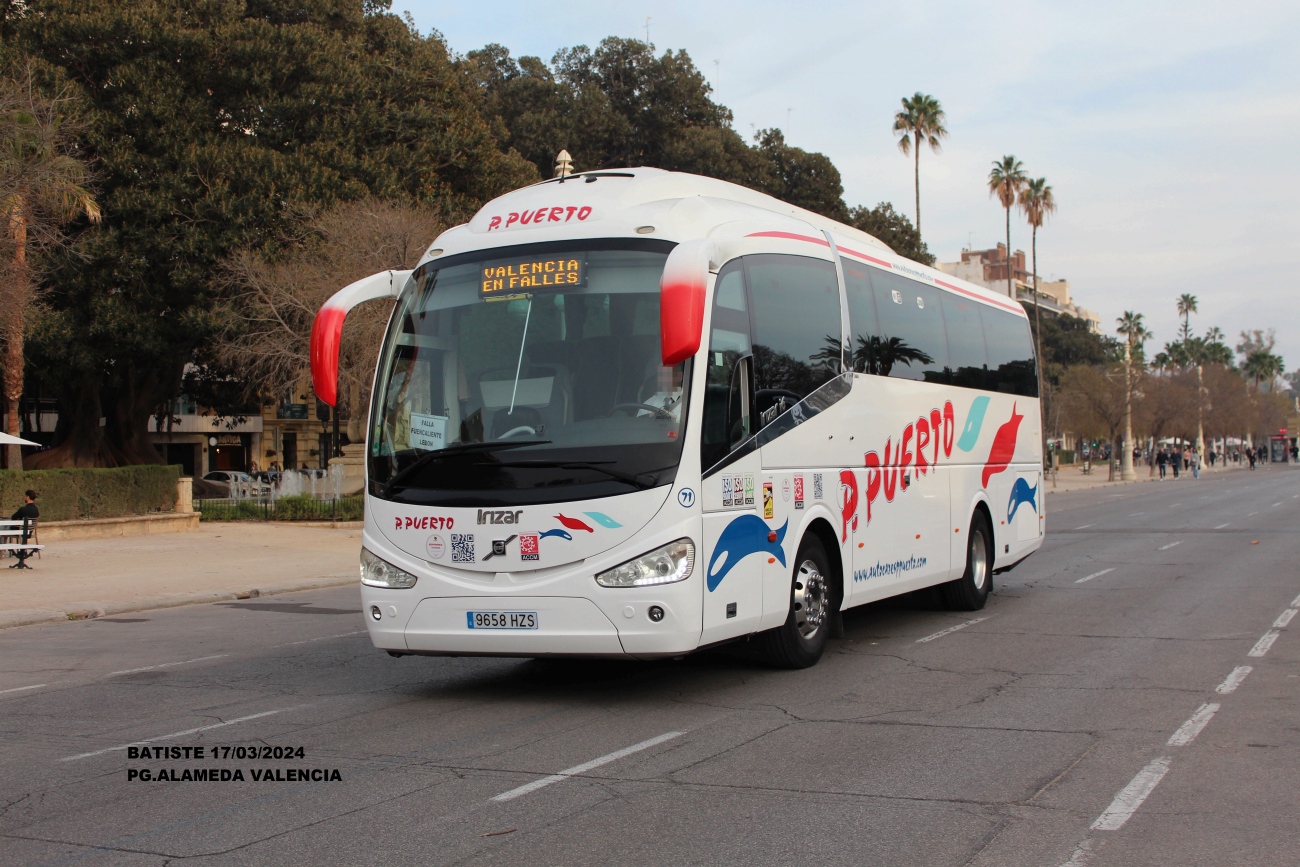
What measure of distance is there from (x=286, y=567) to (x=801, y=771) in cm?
1664

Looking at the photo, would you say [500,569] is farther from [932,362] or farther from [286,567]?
[286,567]

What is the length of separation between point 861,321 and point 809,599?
2.75 m

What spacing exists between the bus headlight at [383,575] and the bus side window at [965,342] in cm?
703

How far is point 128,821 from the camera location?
5.77 m

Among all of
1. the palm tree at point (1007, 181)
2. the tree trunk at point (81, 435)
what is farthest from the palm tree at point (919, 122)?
the tree trunk at point (81, 435)

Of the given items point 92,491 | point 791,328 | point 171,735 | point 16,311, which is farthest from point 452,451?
point 92,491

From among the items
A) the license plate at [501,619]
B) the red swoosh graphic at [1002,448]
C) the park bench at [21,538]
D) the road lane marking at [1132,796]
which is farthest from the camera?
the park bench at [21,538]

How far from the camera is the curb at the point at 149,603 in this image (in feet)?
48.7

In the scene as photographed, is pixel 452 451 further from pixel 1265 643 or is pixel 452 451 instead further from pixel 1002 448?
pixel 1002 448

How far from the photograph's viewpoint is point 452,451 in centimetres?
838

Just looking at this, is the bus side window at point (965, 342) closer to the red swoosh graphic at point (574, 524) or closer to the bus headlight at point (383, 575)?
the red swoosh graphic at point (574, 524)

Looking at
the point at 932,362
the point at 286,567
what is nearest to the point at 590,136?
the point at 286,567

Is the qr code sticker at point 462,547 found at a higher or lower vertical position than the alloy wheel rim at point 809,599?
higher

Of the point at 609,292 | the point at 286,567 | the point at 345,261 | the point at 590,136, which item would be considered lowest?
the point at 286,567
